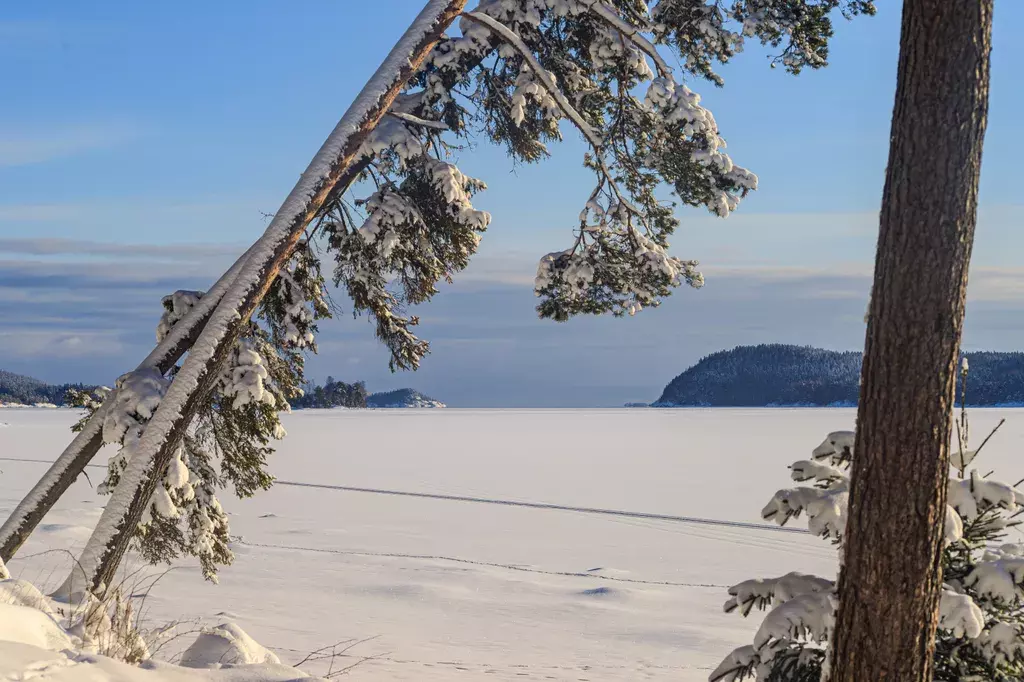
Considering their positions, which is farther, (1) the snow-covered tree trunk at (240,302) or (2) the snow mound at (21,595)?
(1) the snow-covered tree trunk at (240,302)

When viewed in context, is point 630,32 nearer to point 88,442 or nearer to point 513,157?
point 513,157

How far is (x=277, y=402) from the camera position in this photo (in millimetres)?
9562

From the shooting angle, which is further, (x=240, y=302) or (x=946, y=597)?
(x=240, y=302)

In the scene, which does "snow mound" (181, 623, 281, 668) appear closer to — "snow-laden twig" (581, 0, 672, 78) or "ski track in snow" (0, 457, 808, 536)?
"snow-laden twig" (581, 0, 672, 78)

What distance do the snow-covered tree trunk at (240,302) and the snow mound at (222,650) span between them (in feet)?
5.18

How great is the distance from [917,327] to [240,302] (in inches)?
227

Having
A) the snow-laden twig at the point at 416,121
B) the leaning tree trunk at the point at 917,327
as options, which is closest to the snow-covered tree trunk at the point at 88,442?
the snow-laden twig at the point at 416,121

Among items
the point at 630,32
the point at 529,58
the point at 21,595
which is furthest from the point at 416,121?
the point at 21,595

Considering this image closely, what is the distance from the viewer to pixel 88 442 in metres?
8.53

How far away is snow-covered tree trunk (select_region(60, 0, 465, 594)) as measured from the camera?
7.80 meters

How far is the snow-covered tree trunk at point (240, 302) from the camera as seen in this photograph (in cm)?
780

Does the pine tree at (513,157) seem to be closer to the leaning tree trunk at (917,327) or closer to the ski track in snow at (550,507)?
the leaning tree trunk at (917,327)

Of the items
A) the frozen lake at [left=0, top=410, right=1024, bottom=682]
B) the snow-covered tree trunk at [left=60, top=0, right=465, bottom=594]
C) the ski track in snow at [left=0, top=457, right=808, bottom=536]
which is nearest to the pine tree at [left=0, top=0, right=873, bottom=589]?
the snow-covered tree trunk at [left=60, top=0, right=465, bottom=594]

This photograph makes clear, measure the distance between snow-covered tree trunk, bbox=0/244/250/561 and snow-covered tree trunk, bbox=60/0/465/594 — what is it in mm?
418
